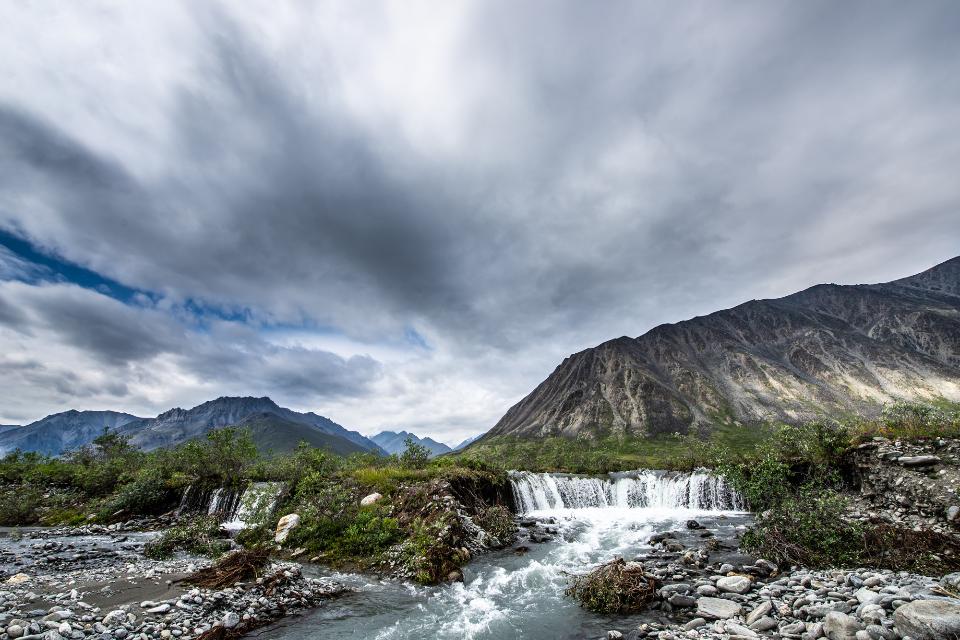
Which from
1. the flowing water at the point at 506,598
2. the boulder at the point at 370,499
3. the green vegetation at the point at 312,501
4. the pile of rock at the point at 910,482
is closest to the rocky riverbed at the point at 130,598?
the flowing water at the point at 506,598

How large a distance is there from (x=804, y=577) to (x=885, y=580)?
7.07 feet

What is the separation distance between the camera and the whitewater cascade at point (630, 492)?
134ft

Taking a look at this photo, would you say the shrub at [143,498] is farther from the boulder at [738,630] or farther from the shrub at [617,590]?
the boulder at [738,630]

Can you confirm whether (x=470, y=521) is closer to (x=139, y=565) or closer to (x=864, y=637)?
(x=139, y=565)

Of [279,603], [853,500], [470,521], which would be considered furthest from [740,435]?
[279,603]

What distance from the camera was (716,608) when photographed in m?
12.8

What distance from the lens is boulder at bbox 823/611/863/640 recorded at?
9.56 meters

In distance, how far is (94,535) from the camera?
28.4 metres

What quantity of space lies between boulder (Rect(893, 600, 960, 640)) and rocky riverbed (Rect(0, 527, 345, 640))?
17583mm

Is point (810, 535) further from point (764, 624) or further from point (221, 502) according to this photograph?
point (221, 502)

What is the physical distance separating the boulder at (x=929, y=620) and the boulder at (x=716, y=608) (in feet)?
13.3

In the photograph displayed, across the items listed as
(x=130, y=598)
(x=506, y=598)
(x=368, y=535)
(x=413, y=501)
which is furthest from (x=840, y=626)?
(x=130, y=598)

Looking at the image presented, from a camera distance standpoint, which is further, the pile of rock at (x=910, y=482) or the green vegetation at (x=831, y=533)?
the pile of rock at (x=910, y=482)

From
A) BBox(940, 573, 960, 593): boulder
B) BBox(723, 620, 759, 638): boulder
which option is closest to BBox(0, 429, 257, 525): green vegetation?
BBox(723, 620, 759, 638): boulder
